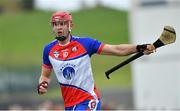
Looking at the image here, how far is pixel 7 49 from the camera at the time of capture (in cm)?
6022

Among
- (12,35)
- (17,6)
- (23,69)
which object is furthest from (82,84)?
(17,6)

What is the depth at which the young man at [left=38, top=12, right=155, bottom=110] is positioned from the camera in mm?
14625

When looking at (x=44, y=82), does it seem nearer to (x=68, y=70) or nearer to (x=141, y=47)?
(x=68, y=70)

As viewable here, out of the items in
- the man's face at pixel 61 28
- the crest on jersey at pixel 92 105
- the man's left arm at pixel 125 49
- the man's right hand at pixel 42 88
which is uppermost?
the man's face at pixel 61 28

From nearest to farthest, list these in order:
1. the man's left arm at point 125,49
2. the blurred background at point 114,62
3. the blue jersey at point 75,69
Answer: the man's left arm at point 125,49 < the blue jersey at point 75,69 < the blurred background at point 114,62

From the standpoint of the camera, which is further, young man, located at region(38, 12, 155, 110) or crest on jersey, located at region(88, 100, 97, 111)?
crest on jersey, located at region(88, 100, 97, 111)

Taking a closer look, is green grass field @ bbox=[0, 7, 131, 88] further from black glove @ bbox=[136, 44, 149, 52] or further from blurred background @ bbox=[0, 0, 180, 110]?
black glove @ bbox=[136, 44, 149, 52]

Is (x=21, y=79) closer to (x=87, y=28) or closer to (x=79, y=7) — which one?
(x=87, y=28)

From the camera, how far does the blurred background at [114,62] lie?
31.8m

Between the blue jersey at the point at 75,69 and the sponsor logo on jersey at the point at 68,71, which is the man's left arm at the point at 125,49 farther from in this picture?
the sponsor logo on jersey at the point at 68,71

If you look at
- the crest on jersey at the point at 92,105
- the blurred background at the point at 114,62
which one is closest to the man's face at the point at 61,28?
the crest on jersey at the point at 92,105

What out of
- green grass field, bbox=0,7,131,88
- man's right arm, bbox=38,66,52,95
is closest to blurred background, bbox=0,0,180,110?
green grass field, bbox=0,7,131,88

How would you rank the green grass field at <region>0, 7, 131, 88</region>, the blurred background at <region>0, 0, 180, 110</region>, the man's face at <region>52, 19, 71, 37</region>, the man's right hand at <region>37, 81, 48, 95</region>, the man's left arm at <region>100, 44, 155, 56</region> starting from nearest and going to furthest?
the man's left arm at <region>100, 44, 155, 56</region> → the man's face at <region>52, 19, 71, 37</region> → the man's right hand at <region>37, 81, 48, 95</region> → the blurred background at <region>0, 0, 180, 110</region> → the green grass field at <region>0, 7, 131, 88</region>

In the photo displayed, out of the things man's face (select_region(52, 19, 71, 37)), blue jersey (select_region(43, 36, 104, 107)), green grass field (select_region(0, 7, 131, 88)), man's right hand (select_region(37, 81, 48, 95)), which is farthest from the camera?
green grass field (select_region(0, 7, 131, 88))
